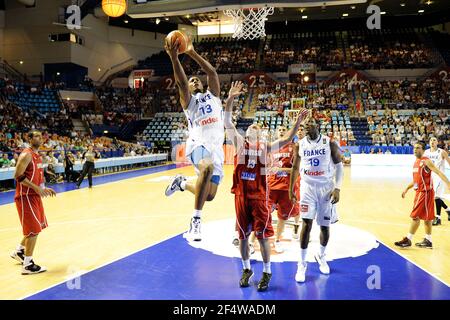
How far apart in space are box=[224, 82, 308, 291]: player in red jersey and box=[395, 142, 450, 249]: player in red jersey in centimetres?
279

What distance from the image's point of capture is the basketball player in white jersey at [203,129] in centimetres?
421

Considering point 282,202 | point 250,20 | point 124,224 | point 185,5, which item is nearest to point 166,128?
point 250,20

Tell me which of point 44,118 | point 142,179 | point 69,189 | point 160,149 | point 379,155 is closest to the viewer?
point 69,189

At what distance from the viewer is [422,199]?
20.4 feet

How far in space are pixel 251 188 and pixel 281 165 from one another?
2089mm

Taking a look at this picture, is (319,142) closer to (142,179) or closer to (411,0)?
(142,179)

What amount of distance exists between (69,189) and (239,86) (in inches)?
384

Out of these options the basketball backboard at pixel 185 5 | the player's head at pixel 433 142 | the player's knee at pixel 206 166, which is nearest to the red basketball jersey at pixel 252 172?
the player's knee at pixel 206 166

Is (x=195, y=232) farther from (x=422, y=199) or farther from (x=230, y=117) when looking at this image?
(x=422, y=199)

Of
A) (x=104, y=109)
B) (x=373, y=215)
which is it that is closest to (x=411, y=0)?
(x=104, y=109)

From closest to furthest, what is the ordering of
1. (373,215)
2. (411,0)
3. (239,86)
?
(239,86), (373,215), (411,0)

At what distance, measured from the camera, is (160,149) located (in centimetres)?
2450

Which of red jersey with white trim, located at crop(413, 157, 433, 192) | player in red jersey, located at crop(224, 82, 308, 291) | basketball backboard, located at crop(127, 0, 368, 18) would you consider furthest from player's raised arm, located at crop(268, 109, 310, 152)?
basketball backboard, located at crop(127, 0, 368, 18)
